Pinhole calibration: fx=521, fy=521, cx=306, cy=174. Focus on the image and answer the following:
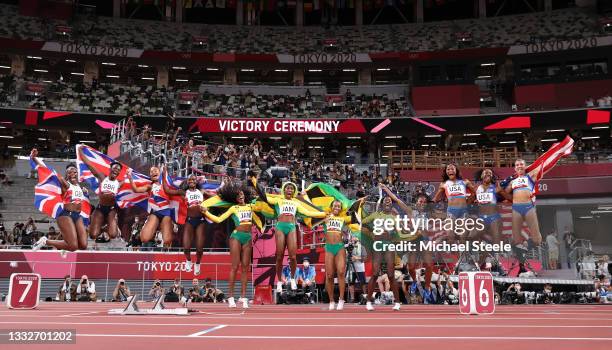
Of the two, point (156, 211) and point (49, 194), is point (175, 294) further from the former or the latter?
point (49, 194)

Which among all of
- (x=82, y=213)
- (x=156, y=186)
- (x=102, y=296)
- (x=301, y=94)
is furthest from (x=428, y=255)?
(x=301, y=94)

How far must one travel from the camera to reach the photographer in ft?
49.5

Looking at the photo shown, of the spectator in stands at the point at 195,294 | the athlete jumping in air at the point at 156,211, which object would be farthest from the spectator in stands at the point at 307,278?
the athlete jumping in air at the point at 156,211

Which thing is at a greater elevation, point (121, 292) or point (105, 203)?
point (105, 203)

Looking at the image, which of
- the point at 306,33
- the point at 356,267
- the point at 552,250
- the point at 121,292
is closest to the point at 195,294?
the point at 121,292

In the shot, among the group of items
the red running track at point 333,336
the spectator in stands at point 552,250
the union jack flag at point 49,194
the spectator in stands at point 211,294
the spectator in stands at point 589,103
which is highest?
the spectator in stands at point 589,103

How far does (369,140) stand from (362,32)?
1119 cm

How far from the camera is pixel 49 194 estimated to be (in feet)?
35.0

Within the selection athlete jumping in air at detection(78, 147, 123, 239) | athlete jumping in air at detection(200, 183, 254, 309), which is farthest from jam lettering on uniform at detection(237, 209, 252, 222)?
athlete jumping in air at detection(78, 147, 123, 239)

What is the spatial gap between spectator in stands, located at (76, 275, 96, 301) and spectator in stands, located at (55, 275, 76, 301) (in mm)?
223

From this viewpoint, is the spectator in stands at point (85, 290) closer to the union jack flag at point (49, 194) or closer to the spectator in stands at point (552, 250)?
the union jack flag at point (49, 194)

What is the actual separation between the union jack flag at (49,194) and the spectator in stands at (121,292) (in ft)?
20.7

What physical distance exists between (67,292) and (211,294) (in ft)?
14.9

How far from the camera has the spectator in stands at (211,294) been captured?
54.9ft
